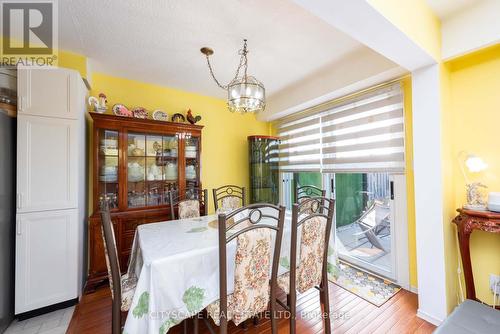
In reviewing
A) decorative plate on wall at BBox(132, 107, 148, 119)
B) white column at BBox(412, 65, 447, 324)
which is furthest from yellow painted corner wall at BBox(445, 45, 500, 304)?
decorative plate on wall at BBox(132, 107, 148, 119)

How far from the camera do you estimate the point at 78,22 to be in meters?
1.79

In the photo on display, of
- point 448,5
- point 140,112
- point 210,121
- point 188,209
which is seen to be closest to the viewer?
point 448,5

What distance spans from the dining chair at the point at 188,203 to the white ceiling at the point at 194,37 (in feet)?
5.10

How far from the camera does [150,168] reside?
2.89m

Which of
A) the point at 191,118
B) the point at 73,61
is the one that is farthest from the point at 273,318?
the point at 73,61

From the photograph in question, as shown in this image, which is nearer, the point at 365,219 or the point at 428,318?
the point at 428,318

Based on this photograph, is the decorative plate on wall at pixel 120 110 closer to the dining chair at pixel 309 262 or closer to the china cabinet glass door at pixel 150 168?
the china cabinet glass door at pixel 150 168

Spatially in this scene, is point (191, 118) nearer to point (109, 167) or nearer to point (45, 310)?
point (109, 167)

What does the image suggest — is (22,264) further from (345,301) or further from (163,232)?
(345,301)

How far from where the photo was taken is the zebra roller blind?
7.67 feet

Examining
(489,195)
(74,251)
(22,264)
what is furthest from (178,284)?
(489,195)

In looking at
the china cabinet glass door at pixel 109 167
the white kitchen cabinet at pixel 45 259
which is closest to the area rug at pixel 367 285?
the white kitchen cabinet at pixel 45 259

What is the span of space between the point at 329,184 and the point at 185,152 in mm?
2132

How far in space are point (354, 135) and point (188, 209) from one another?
2234 millimetres
